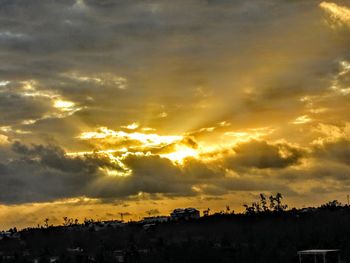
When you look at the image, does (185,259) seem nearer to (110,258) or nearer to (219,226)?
(110,258)

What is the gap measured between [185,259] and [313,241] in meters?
26.8

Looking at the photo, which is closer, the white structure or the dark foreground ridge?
the white structure

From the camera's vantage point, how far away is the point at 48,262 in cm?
15338

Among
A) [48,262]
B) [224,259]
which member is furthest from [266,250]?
[48,262]

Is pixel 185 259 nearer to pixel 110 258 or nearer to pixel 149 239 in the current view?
pixel 110 258

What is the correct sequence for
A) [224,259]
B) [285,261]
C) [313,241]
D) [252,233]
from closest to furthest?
1. [285,261]
2. [224,259]
3. [313,241]
4. [252,233]

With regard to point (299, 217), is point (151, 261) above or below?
below

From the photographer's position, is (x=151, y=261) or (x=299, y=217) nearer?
(x=151, y=261)

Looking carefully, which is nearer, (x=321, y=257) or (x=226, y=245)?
(x=321, y=257)

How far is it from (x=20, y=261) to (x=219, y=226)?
60.3m

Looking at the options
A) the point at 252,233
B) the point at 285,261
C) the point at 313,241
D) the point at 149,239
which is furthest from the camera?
the point at 149,239

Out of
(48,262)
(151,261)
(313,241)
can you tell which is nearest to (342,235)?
(313,241)

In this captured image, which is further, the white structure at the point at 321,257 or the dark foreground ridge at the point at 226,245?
the dark foreground ridge at the point at 226,245

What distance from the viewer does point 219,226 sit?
199625 millimetres
